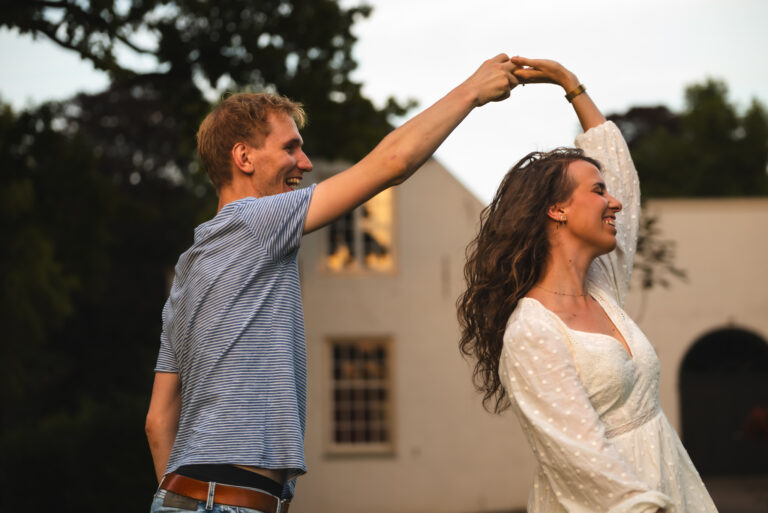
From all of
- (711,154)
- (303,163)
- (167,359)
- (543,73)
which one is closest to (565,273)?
(543,73)

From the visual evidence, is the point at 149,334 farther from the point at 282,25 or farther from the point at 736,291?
the point at 282,25

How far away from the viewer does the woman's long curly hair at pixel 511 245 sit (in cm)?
295

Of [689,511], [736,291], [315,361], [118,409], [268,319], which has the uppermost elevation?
[736,291]

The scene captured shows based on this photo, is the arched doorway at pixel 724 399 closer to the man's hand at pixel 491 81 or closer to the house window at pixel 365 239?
the house window at pixel 365 239

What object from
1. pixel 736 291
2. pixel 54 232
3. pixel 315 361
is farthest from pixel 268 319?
pixel 736 291

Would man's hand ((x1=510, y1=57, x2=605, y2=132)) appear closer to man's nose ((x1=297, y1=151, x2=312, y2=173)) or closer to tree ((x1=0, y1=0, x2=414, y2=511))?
man's nose ((x1=297, y1=151, x2=312, y2=173))

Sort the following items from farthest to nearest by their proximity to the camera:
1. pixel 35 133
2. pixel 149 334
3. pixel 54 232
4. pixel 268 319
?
pixel 149 334, pixel 54 232, pixel 35 133, pixel 268 319

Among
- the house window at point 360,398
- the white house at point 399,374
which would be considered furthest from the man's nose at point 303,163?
the house window at point 360,398

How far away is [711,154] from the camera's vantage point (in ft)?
120

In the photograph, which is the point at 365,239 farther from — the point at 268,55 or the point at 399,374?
the point at 268,55

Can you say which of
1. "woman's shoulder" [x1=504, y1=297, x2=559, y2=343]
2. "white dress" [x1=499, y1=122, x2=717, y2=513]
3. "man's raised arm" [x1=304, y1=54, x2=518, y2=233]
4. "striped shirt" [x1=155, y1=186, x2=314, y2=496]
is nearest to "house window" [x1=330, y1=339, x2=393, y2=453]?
"white dress" [x1=499, y1=122, x2=717, y2=513]

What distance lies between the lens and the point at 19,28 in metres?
8.27

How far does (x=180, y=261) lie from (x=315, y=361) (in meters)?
16.8

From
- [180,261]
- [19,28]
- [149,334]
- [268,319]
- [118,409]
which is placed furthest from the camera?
[149,334]
